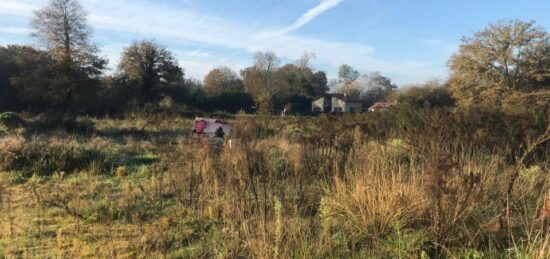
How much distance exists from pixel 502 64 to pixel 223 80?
4020cm

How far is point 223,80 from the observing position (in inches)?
2559

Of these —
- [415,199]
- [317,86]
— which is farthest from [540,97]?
[317,86]

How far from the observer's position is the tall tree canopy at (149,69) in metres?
38.8

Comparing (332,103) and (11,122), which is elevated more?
(332,103)

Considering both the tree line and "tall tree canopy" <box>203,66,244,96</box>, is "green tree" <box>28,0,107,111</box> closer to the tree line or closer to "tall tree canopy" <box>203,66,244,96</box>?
the tree line

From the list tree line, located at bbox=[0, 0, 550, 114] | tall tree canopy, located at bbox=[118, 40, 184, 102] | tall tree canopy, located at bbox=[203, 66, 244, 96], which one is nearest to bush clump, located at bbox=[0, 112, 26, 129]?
tree line, located at bbox=[0, 0, 550, 114]

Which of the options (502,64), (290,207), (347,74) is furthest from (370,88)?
(290,207)

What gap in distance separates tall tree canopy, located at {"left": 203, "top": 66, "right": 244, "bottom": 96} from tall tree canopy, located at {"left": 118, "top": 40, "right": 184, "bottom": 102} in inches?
778

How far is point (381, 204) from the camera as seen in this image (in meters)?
3.60

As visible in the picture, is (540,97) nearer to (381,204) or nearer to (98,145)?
(98,145)

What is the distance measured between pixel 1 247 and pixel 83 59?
30492mm

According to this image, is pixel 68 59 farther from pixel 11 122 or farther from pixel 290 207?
pixel 290 207

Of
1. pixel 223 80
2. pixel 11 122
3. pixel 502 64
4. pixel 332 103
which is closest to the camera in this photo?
pixel 11 122

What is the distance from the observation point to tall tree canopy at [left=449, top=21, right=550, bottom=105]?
3125cm
